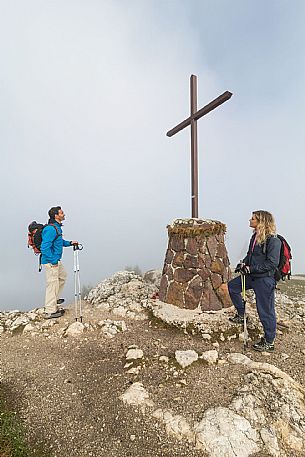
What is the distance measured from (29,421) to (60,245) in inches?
161

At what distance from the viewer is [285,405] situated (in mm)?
3662

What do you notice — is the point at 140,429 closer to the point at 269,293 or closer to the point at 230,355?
the point at 230,355

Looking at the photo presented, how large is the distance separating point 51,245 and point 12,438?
4.23 metres

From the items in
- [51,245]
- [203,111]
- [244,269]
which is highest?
[203,111]

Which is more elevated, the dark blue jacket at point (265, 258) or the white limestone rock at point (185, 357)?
the dark blue jacket at point (265, 258)

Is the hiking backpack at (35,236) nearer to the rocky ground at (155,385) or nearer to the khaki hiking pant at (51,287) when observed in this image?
the khaki hiking pant at (51,287)

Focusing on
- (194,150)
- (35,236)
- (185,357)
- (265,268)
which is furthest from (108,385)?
(194,150)

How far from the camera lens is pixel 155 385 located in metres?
4.09

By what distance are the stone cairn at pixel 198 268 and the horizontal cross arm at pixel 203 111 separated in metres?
2.86

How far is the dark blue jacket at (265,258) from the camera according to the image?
16.1 feet

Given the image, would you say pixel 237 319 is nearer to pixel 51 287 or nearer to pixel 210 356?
pixel 210 356

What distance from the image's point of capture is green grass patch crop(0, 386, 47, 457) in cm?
296

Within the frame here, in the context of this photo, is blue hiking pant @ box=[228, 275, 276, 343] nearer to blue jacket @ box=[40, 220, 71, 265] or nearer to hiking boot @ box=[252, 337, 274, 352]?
hiking boot @ box=[252, 337, 274, 352]

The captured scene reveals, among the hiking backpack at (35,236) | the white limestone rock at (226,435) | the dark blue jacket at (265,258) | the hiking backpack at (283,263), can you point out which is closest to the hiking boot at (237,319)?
the dark blue jacket at (265,258)
